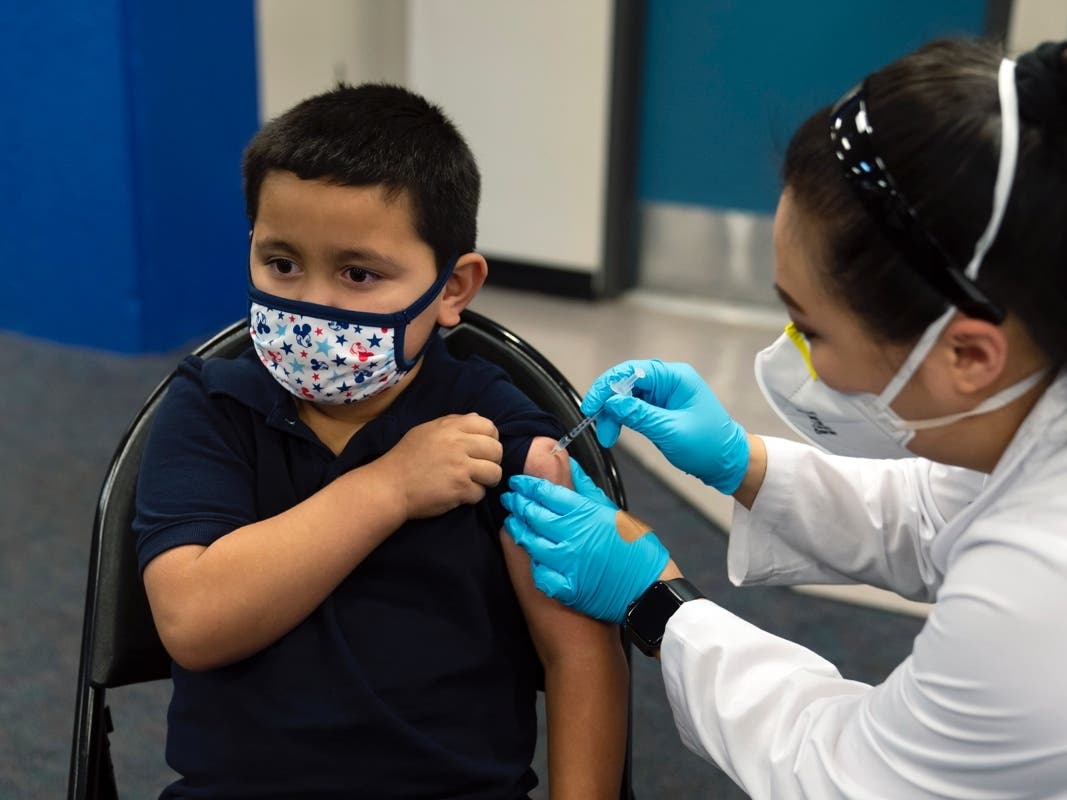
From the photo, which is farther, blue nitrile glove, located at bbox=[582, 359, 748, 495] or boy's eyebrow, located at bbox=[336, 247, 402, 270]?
blue nitrile glove, located at bbox=[582, 359, 748, 495]

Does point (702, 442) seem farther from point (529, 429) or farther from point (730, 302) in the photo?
point (730, 302)

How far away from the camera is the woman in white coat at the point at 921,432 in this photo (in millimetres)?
887

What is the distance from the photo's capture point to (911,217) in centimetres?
90

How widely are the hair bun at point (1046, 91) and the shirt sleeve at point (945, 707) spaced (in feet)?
1.03

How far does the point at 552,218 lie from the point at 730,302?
2.45ft

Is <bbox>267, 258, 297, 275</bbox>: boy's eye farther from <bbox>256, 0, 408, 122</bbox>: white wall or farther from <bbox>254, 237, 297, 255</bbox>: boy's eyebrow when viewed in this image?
<bbox>256, 0, 408, 122</bbox>: white wall

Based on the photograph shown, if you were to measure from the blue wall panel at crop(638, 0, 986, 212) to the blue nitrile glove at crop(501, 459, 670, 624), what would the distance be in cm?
285

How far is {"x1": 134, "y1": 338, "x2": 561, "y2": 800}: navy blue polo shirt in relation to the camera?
1118mm

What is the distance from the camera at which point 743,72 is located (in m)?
4.12

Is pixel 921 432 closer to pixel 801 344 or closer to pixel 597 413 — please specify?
pixel 801 344

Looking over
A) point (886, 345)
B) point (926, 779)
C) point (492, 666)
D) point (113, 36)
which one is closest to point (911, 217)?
point (886, 345)

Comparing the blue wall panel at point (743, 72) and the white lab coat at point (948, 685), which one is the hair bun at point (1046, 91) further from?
the blue wall panel at point (743, 72)

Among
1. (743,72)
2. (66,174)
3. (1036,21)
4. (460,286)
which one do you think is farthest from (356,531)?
(743,72)

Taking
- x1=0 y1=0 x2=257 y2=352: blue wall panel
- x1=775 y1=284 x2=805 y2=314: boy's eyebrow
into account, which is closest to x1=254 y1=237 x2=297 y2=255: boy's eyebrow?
x1=775 y1=284 x2=805 y2=314: boy's eyebrow
